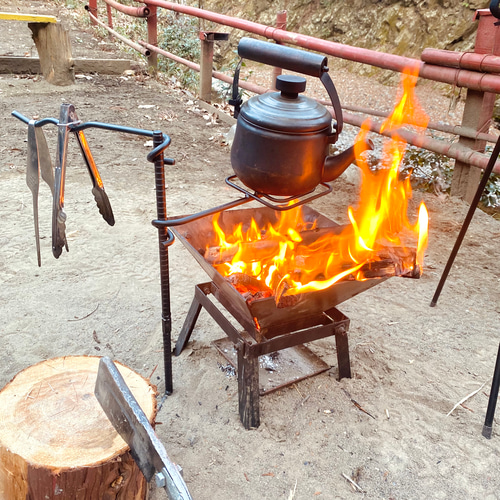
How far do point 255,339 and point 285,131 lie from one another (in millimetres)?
916

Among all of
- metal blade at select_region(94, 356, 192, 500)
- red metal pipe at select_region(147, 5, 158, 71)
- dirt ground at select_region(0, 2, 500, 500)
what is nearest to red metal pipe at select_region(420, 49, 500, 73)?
dirt ground at select_region(0, 2, 500, 500)

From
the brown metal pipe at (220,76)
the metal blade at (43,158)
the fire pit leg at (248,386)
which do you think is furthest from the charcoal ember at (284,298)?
the brown metal pipe at (220,76)

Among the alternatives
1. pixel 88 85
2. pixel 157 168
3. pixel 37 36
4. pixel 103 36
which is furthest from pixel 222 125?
pixel 103 36

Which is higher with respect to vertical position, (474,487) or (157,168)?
(157,168)

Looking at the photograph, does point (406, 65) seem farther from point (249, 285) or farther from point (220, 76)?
point (220, 76)

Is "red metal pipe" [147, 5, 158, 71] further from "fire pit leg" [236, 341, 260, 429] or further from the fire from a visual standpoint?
"fire pit leg" [236, 341, 260, 429]

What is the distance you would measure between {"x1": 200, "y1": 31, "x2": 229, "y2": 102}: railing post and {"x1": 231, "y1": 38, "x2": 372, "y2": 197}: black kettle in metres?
4.55

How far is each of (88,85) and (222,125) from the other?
2.36 metres

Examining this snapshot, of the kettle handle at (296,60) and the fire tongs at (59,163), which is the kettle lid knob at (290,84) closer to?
the kettle handle at (296,60)

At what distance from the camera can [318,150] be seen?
168 cm

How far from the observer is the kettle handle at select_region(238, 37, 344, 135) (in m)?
1.56

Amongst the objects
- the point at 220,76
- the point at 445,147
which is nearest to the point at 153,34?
the point at 220,76

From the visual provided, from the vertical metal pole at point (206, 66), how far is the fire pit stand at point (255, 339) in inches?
178

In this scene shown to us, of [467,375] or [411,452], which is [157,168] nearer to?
[411,452]
